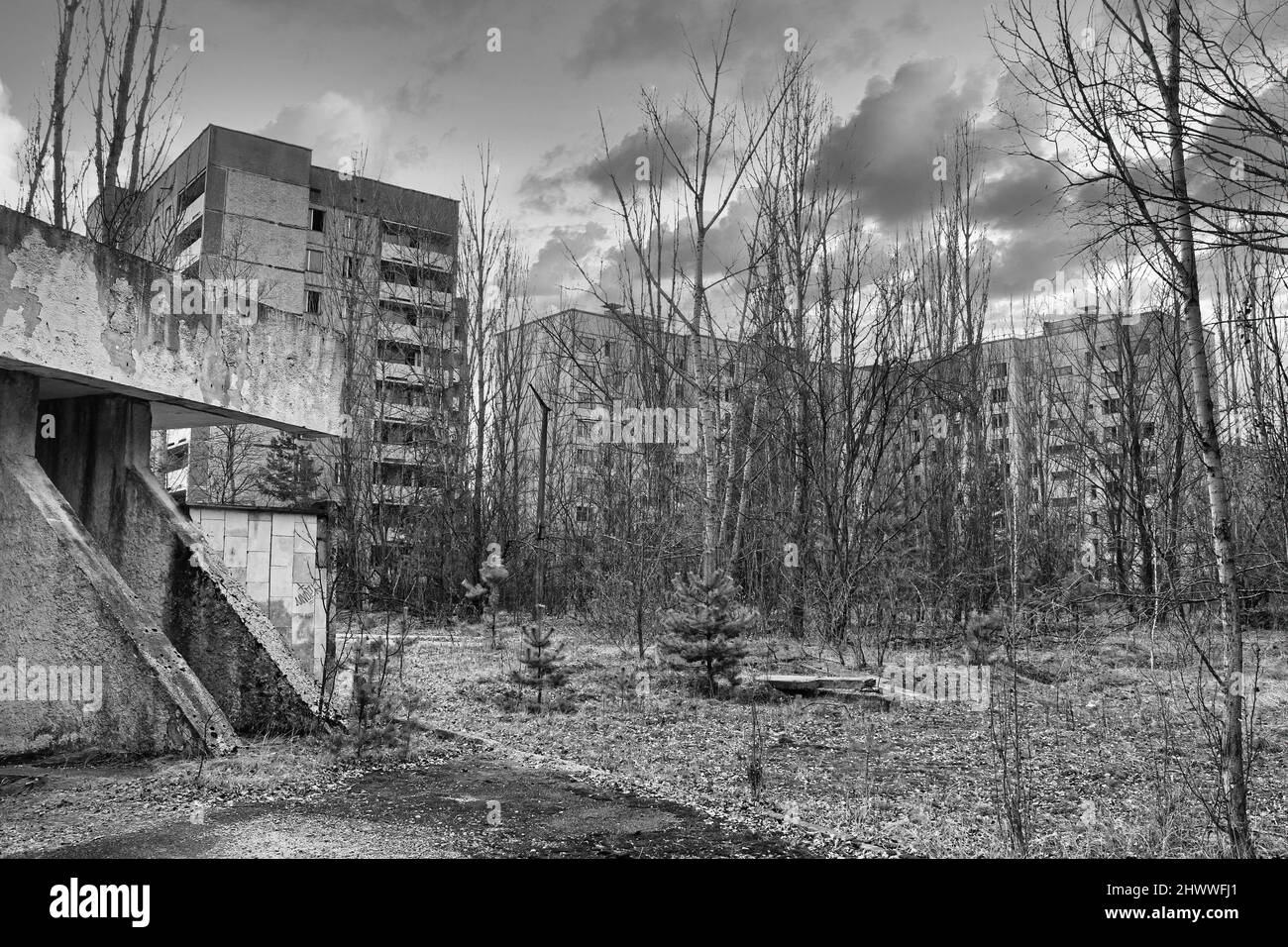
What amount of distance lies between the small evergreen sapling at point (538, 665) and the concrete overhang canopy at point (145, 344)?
255cm

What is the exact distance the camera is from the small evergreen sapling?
8.34m

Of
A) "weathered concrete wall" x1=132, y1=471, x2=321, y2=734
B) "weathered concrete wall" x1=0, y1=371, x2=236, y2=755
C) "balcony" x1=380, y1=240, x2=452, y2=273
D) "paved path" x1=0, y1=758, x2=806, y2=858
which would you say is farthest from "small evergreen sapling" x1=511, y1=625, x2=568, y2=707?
"balcony" x1=380, y1=240, x2=452, y2=273

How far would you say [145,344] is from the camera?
20.1ft

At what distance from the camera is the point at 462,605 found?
1856 centimetres

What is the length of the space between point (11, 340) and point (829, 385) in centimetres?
1130

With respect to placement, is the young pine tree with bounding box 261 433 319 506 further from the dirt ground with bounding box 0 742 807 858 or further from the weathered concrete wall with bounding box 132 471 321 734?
the dirt ground with bounding box 0 742 807 858

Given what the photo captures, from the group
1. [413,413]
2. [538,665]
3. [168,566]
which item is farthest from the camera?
[413,413]

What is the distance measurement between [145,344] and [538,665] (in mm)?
4091

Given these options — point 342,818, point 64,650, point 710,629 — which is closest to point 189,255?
point 710,629

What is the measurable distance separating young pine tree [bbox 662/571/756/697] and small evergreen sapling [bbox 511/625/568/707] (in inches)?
44.6

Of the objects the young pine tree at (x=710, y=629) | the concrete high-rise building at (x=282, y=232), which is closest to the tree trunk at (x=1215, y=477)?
the young pine tree at (x=710, y=629)

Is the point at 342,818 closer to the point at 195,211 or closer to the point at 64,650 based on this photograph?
the point at 64,650

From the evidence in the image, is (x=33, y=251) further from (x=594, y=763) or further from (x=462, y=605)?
(x=462, y=605)

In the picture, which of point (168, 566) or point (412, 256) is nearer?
point (168, 566)
